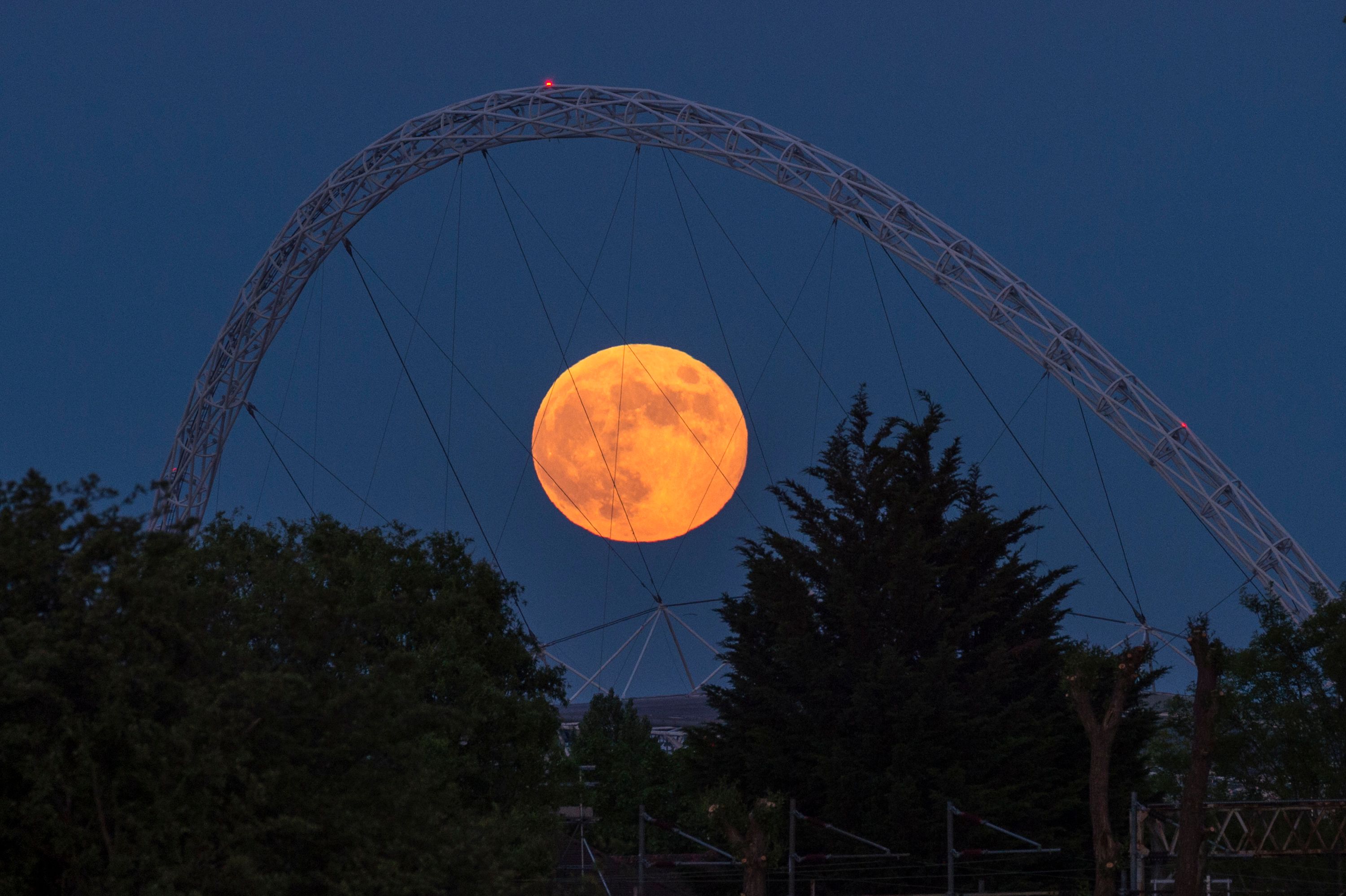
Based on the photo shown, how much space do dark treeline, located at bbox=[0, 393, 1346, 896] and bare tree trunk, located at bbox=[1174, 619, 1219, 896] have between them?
1382 mm

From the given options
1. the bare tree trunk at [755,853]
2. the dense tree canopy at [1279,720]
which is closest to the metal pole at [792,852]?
the bare tree trunk at [755,853]

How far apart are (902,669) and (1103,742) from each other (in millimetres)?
6869

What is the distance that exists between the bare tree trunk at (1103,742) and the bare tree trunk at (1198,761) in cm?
118

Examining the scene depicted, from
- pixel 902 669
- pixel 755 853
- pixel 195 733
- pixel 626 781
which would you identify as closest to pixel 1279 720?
pixel 902 669

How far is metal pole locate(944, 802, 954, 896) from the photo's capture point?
30.8 metres

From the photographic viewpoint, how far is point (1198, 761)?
27.3 metres

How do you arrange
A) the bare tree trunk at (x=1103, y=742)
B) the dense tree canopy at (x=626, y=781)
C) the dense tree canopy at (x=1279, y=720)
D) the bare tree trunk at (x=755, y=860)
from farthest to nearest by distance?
the dense tree canopy at (x=626, y=781)
the dense tree canopy at (x=1279, y=720)
the bare tree trunk at (x=755, y=860)
the bare tree trunk at (x=1103, y=742)

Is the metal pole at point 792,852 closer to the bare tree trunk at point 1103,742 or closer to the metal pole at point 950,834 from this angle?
the metal pole at point 950,834

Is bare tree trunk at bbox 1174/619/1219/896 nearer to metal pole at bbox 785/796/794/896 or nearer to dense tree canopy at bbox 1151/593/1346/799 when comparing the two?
metal pole at bbox 785/796/794/896

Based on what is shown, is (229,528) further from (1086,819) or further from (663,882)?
(1086,819)

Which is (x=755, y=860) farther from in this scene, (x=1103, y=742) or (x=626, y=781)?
(x=626, y=781)

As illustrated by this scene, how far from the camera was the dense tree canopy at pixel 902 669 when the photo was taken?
34.2m

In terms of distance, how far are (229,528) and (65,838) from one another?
24292mm

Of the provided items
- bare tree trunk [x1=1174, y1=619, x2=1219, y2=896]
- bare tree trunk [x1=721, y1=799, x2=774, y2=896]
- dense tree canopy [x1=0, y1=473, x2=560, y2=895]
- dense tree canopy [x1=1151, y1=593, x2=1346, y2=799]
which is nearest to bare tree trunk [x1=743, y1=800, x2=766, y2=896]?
bare tree trunk [x1=721, y1=799, x2=774, y2=896]
